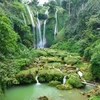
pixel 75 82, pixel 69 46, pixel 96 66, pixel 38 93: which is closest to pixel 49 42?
pixel 69 46

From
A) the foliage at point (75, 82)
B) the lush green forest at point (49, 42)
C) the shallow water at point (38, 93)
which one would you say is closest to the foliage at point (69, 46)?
the lush green forest at point (49, 42)

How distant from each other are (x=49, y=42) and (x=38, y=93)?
118 feet

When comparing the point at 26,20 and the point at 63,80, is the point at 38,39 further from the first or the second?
the point at 63,80

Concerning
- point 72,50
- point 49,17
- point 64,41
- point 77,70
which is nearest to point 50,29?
point 49,17

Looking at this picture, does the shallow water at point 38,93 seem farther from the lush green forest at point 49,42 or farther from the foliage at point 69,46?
the foliage at point 69,46

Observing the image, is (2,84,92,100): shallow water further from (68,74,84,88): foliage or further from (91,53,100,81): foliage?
(91,53,100,81): foliage

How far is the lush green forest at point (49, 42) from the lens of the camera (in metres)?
22.0

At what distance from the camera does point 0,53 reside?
20141 millimetres

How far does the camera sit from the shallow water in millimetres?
21859

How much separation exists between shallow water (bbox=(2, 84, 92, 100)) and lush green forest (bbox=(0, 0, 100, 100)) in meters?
0.94

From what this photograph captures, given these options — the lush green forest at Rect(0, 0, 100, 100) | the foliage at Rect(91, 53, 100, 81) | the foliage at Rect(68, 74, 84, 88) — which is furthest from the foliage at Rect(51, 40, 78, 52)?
the foliage at Rect(68, 74, 84, 88)

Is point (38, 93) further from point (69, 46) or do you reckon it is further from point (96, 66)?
point (69, 46)

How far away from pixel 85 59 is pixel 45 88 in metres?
13.0

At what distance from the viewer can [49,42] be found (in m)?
58.8
